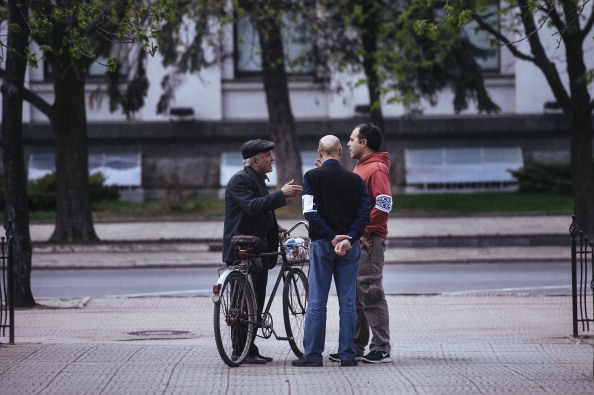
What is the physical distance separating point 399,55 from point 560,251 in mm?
5580

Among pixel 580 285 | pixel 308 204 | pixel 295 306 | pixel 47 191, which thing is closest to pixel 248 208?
pixel 308 204

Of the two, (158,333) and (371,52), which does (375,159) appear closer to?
(158,333)

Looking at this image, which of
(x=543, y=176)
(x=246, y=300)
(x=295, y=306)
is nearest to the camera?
(x=246, y=300)

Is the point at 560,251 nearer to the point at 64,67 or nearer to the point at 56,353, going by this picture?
the point at 64,67

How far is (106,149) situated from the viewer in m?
32.3

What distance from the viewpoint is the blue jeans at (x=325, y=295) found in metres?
8.53

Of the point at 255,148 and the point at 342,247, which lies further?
the point at 255,148

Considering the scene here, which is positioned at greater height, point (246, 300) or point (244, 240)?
point (244, 240)

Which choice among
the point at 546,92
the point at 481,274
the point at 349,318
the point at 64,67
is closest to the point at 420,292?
the point at 481,274

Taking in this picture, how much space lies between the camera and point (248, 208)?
863 cm

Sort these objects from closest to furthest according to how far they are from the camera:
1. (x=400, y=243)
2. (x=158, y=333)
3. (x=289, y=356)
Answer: (x=289, y=356) < (x=158, y=333) < (x=400, y=243)

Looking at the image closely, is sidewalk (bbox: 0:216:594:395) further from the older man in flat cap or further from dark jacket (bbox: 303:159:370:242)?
dark jacket (bbox: 303:159:370:242)

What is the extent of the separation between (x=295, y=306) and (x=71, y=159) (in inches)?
538

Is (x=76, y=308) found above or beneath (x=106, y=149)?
beneath
